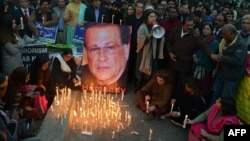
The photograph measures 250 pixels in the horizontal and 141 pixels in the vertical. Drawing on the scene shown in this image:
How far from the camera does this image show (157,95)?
7715 mm

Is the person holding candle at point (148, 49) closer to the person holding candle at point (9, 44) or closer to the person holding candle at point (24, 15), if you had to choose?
the person holding candle at point (9, 44)

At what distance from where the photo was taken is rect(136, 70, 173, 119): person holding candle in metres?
7.55

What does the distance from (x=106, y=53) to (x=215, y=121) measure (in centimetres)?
340

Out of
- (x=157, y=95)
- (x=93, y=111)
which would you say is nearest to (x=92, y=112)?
(x=93, y=111)

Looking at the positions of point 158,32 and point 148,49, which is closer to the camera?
point 158,32

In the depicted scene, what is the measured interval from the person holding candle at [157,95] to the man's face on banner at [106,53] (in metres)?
1.12

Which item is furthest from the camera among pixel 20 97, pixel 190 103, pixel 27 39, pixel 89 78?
pixel 27 39

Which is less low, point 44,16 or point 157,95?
point 44,16

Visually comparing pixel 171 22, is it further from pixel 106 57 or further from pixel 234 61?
pixel 234 61

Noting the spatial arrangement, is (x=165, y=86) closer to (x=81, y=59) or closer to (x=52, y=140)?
(x=81, y=59)

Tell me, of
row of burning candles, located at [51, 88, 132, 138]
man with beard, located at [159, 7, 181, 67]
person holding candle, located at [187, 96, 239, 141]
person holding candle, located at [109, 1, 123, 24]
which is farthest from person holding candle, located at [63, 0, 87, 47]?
person holding candle, located at [187, 96, 239, 141]

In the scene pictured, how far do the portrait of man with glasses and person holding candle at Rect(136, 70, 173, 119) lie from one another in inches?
41.8

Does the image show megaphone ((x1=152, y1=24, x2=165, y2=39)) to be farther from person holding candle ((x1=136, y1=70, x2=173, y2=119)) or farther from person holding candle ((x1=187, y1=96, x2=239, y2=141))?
person holding candle ((x1=187, y1=96, x2=239, y2=141))

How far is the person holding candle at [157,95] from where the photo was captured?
24.8 feet
